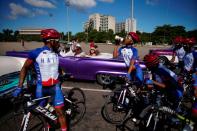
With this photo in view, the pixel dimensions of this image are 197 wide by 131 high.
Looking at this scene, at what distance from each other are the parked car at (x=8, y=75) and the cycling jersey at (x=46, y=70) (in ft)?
5.03

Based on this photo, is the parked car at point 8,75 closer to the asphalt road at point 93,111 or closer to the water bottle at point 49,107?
the water bottle at point 49,107

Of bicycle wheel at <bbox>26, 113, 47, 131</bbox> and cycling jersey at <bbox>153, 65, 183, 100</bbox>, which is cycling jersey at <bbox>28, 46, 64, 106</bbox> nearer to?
bicycle wheel at <bbox>26, 113, 47, 131</bbox>

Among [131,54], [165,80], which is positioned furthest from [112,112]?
[131,54]

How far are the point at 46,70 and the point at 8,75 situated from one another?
187cm

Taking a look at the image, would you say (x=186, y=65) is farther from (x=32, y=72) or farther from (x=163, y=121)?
(x=32, y=72)

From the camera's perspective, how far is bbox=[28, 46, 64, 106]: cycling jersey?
11.2 ft

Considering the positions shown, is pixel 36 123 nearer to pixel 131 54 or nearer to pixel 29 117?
pixel 29 117

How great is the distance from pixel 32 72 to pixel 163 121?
340cm

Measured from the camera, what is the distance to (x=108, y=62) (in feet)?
25.5

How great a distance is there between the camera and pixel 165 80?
12.5 feet

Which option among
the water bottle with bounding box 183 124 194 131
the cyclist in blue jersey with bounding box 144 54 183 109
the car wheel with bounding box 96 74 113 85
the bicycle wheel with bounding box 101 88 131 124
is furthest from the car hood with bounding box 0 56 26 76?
the water bottle with bounding box 183 124 194 131

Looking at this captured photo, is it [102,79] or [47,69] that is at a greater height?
[47,69]

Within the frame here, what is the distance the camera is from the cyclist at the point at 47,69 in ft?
11.2

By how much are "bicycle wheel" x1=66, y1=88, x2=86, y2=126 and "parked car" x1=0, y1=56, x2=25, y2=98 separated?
145 cm
